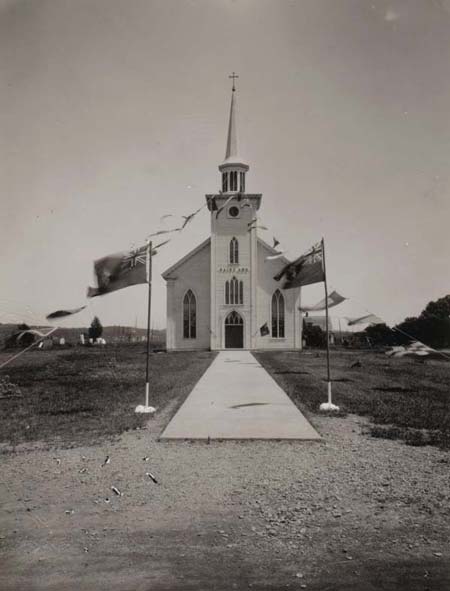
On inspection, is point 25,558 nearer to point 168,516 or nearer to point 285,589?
point 168,516

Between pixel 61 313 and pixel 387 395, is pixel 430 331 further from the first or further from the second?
pixel 61 313

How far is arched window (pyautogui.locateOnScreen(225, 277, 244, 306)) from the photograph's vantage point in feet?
115

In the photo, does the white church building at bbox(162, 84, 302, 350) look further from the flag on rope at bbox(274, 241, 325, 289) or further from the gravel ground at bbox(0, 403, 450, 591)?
the gravel ground at bbox(0, 403, 450, 591)

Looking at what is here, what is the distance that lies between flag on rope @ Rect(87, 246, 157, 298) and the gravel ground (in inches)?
145

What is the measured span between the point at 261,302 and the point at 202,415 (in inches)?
1002

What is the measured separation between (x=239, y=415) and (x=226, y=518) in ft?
16.5

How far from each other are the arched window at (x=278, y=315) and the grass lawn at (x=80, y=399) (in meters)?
14.4

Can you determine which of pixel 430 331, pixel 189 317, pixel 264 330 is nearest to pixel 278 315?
pixel 264 330

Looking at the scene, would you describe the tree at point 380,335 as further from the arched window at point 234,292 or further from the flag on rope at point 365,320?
the flag on rope at point 365,320

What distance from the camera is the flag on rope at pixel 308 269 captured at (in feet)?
41.0

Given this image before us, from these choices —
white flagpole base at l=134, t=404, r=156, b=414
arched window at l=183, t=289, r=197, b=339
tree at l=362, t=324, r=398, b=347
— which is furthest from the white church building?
white flagpole base at l=134, t=404, r=156, b=414

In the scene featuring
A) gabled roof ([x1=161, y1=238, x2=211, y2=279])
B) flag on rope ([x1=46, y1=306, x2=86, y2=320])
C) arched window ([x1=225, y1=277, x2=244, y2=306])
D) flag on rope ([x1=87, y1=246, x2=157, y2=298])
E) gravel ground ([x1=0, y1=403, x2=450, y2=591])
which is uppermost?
gabled roof ([x1=161, y1=238, x2=211, y2=279])

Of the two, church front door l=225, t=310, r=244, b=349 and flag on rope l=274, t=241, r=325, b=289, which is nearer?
flag on rope l=274, t=241, r=325, b=289

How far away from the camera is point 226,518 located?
5023 millimetres
